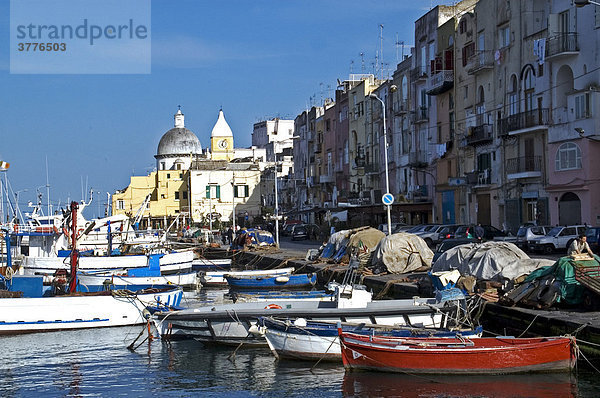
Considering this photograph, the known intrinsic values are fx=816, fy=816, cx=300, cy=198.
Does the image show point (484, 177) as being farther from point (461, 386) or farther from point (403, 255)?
point (461, 386)

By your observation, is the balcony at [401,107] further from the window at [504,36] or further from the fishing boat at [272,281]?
the fishing boat at [272,281]

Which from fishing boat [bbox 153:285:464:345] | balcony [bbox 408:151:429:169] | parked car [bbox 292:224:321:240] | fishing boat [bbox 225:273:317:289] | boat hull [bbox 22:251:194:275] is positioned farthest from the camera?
parked car [bbox 292:224:321:240]

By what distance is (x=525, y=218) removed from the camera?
48.9 m

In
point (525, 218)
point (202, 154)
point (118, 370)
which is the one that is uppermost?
point (202, 154)

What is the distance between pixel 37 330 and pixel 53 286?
4959 millimetres

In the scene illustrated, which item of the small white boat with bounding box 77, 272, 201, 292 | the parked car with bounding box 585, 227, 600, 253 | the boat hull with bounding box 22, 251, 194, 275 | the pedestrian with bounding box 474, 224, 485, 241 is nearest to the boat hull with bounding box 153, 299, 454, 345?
the small white boat with bounding box 77, 272, 201, 292

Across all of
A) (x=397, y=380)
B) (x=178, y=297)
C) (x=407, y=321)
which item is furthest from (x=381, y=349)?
(x=178, y=297)

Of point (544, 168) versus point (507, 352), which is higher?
point (544, 168)

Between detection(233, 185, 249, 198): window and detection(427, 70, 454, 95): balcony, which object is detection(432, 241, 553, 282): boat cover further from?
detection(233, 185, 249, 198): window

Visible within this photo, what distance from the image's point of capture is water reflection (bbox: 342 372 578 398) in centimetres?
1739

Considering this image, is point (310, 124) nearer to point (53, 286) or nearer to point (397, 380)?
point (53, 286)

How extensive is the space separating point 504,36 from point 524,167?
8751 millimetres

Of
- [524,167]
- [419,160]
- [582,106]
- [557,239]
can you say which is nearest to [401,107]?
[419,160]

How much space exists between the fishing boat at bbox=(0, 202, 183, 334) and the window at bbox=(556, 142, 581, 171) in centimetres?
2436
